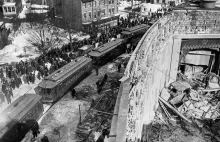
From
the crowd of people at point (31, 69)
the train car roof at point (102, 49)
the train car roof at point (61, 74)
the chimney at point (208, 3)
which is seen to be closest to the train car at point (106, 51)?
the train car roof at point (102, 49)

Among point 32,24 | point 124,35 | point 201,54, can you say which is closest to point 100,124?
point 201,54

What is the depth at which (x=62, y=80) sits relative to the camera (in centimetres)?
2320

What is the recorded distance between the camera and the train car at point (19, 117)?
54.2 feet

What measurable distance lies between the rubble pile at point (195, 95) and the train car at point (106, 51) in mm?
9848

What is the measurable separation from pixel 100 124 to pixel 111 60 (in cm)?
1439

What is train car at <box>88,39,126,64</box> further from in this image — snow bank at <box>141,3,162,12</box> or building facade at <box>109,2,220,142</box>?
snow bank at <box>141,3,162,12</box>

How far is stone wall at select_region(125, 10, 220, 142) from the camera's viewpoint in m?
12.5

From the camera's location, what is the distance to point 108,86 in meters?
26.3

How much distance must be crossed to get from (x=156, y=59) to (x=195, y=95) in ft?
23.0

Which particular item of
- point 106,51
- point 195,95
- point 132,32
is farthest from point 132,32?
point 195,95

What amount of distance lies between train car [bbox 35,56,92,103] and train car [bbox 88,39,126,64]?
1746mm

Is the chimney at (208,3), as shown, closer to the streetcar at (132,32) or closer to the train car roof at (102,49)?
the train car roof at (102,49)

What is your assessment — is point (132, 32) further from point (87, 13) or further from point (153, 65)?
point (153, 65)

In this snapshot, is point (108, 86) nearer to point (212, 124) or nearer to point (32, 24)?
point (212, 124)
